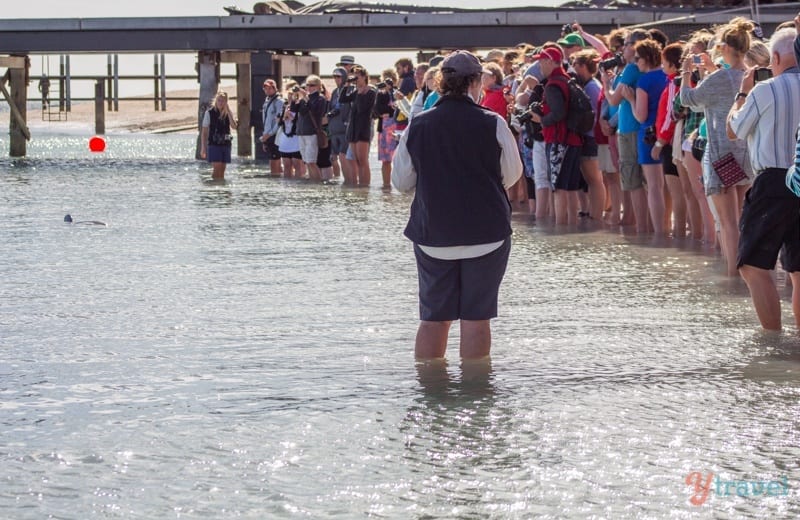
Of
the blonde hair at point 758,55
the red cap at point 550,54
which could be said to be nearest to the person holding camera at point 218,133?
the red cap at point 550,54

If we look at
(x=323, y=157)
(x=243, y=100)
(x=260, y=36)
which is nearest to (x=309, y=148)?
(x=323, y=157)

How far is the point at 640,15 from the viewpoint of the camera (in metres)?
33.9

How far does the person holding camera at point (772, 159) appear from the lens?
807 centimetres

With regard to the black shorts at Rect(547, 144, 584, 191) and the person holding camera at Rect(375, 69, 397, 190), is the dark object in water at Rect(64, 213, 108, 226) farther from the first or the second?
the person holding camera at Rect(375, 69, 397, 190)

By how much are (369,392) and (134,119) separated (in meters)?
82.1

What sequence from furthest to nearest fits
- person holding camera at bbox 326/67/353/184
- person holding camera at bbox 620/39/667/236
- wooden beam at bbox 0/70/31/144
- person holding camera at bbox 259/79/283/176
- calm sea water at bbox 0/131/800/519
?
wooden beam at bbox 0/70/31/144 → person holding camera at bbox 259/79/283/176 → person holding camera at bbox 326/67/353/184 → person holding camera at bbox 620/39/667/236 → calm sea water at bbox 0/131/800/519

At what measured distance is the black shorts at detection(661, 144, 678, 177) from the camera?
13.3m

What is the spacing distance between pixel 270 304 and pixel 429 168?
2.92m

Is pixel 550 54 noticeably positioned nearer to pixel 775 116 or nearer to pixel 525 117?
pixel 525 117

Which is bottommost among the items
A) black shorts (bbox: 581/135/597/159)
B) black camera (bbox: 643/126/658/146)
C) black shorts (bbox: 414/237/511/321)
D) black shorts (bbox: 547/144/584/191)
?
black shorts (bbox: 414/237/511/321)

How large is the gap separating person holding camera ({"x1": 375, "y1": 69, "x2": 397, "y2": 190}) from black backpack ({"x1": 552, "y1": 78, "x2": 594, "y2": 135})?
7.26 meters

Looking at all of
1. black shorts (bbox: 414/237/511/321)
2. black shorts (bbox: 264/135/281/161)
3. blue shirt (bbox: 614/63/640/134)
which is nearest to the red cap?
blue shirt (bbox: 614/63/640/134)

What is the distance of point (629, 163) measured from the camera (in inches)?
570

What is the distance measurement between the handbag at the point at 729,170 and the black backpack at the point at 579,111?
5.06m
